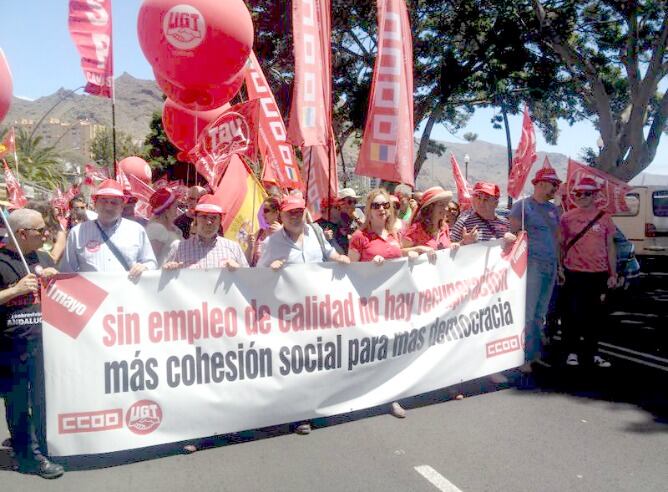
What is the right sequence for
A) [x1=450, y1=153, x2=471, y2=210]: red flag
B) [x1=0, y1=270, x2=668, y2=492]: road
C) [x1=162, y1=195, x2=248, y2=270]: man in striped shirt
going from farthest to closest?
[x1=450, y1=153, x2=471, y2=210]: red flag → [x1=162, y1=195, x2=248, y2=270]: man in striped shirt → [x1=0, y1=270, x2=668, y2=492]: road

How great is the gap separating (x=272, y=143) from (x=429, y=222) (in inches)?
115

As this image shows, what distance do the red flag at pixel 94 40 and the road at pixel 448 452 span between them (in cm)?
348

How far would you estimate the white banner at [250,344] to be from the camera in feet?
12.6

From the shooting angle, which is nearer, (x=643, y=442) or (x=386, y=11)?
(x=643, y=442)

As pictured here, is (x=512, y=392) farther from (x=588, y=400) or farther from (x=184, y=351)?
(x=184, y=351)

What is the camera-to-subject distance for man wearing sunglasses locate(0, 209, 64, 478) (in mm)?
3795

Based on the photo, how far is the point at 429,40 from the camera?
19578 mm

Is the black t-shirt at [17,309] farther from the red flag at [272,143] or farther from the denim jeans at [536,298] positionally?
the denim jeans at [536,298]

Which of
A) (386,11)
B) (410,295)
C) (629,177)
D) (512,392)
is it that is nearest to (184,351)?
(410,295)

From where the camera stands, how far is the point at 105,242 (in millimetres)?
4328

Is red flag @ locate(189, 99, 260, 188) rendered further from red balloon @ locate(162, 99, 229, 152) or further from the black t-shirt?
the black t-shirt

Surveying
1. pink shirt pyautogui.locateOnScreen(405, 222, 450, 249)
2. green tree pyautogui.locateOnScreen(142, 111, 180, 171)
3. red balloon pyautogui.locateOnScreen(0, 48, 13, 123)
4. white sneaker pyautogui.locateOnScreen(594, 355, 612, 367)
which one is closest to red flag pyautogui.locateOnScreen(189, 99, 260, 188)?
red balloon pyautogui.locateOnScreen(0, 48, 13, 123)

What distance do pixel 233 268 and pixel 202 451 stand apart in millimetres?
1207

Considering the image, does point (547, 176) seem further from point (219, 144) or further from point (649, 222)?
point (649, 222)
